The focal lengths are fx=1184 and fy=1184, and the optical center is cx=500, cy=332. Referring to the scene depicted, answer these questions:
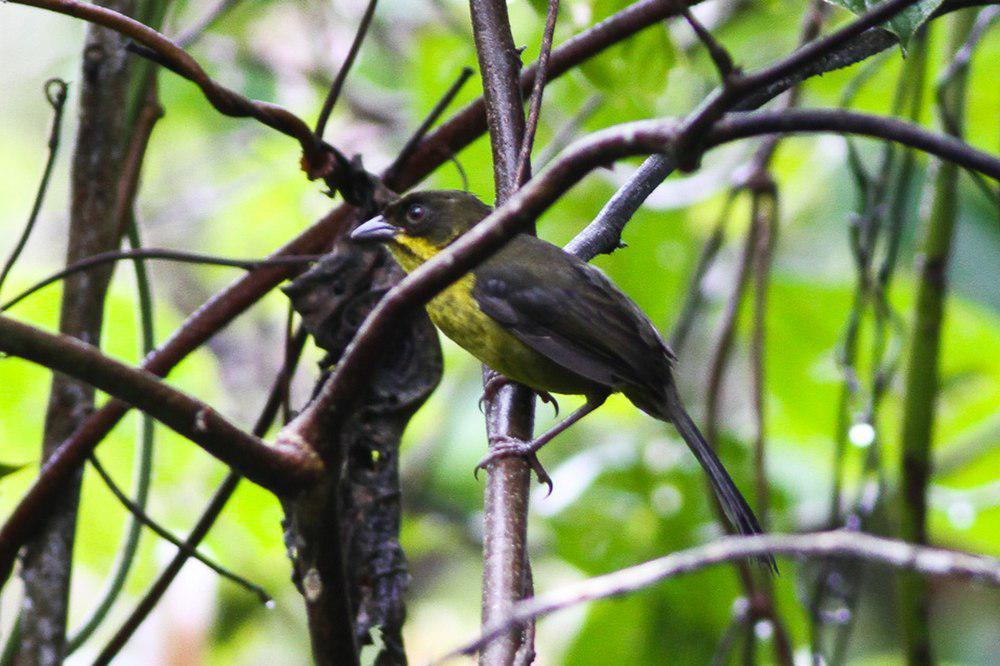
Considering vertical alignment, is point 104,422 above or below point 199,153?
below

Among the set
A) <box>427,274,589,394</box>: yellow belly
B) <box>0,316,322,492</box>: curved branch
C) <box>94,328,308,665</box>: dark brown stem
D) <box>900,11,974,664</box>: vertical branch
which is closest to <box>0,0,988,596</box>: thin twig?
<box>94,328,308,665</box>: dark brown stem

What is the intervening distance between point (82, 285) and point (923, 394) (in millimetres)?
2168

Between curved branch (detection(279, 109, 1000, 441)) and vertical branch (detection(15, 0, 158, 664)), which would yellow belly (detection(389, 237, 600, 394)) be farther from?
curved branch (detection(279, 109, 1000, 441))

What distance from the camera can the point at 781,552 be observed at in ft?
3.47

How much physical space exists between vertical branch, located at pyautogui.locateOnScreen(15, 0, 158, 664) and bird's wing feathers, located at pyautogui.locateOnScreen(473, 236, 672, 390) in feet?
3.22

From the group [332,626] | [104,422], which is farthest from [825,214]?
[332,626]

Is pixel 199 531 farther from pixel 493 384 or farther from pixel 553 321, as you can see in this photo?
pixel 553 321

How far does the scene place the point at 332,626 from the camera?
146 cm

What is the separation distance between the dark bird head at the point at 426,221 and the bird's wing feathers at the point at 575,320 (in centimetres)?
17

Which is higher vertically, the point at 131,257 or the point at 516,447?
the point at 131,257

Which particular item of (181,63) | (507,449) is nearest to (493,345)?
(507,449)

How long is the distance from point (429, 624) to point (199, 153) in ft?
8.35

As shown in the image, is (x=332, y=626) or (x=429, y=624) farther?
(x=429, y=624)

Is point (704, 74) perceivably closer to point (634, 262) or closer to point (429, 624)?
point (634, 262)
